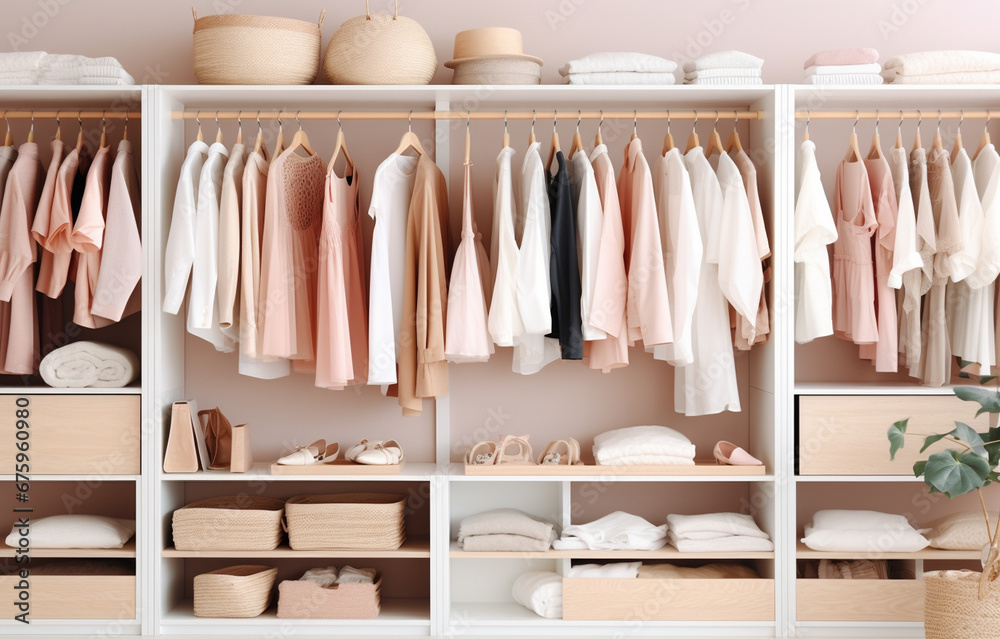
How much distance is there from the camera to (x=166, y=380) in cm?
298

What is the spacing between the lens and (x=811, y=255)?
2889mm

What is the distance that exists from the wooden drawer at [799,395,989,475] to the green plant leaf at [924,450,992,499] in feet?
1.28

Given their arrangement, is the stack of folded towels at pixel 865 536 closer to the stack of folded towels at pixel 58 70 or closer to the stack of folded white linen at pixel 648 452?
the stack of folded white linen at pixel 648 452

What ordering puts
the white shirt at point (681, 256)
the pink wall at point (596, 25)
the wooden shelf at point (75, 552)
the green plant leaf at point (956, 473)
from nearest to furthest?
the green plant leaf at point (956, 473)
the white shirt at point (681, 256)
the wooden shelf at point (75, 552)
the pink wall at point (596, 25)

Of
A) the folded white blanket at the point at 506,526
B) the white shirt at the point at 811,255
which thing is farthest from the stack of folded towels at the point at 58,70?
the white shirt at the point at 811,255

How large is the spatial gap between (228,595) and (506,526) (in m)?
1.01

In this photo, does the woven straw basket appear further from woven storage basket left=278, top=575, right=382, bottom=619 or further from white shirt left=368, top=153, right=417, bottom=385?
woven storage basket left=278, top=575, right=382, bottom=619

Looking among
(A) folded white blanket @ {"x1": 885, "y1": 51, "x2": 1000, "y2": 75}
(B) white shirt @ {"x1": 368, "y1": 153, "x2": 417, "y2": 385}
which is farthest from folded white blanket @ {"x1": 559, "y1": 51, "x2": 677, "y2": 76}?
(A) folded white blanket @ {"x1": 885, "y1": 51, "x2": 1000, "y2": 75}

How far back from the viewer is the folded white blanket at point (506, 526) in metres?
2.90

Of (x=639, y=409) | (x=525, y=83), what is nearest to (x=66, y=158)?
(x=525, y=83)

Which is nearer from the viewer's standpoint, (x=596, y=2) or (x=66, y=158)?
(x=66, y=158)

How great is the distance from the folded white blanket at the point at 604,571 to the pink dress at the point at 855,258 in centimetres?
116

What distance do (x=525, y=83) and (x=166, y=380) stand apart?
171 cm

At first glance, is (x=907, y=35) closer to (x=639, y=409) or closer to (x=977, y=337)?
(x=977, y=337)
